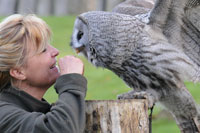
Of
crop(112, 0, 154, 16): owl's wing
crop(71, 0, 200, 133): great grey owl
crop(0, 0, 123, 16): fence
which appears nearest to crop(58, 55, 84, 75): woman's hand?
crop(71, 0, 200, 133): great grey owl

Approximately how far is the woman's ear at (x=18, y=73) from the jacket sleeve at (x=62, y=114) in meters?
0.14

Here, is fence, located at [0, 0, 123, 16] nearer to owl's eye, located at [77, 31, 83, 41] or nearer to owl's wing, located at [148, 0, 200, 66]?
owl's eye, located at [77, 31, 83, 41]

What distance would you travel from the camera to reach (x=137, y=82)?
2.32 m

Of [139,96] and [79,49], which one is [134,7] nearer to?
[79,49]

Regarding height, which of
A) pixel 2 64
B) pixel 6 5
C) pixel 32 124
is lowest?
pixel 6 5

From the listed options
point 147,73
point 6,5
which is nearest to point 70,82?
point 147,73

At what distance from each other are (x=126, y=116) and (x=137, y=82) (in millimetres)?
858

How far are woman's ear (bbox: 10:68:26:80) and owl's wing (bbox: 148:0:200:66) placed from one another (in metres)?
1.12

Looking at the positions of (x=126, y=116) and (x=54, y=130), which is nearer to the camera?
(x=54, y=130)

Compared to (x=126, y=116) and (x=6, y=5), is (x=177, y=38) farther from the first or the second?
(x=6, y=5)

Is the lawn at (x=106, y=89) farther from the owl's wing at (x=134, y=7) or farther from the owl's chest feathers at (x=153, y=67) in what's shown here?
the owl's chest feathers at (x=153, y=67)

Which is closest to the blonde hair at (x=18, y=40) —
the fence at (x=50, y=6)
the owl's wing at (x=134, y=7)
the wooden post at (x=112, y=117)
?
the wooden post at (x=112, y=117)

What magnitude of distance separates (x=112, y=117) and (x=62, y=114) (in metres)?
0.29

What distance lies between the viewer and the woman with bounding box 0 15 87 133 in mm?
1252
